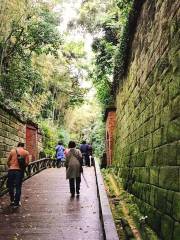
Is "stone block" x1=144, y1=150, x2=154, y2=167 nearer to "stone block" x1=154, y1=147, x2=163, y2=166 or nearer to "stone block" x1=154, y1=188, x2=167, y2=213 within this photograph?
"stone block" x1=154, y1=147, x2=163, y2=166

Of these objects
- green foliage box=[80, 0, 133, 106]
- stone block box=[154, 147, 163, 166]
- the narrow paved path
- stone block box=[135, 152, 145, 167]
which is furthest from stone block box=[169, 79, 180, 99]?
green foliage box=[80, 0, 133, 106]

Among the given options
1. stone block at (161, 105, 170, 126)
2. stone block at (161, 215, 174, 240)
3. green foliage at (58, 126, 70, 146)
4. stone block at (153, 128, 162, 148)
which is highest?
green foliage at (58, 126, 70, 146)

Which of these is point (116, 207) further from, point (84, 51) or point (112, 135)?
point (84, 51)

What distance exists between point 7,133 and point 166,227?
9072 mm

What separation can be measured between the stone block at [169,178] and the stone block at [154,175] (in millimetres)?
248

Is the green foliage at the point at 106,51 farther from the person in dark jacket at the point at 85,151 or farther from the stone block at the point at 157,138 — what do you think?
the stone block at the point at 157,138

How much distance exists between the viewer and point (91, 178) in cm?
1627

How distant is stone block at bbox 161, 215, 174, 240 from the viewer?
5.22 metres

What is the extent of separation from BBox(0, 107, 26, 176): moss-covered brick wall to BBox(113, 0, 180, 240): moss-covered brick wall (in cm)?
505

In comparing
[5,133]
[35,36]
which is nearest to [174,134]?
[5,133]

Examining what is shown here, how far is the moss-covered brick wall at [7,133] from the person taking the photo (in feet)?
41.4

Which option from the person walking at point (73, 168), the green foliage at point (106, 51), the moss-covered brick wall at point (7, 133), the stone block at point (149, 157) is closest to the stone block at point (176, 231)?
the stone block at point (149, 157)

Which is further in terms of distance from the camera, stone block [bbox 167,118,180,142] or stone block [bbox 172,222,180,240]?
stone block [bbox 167,118,180,142]

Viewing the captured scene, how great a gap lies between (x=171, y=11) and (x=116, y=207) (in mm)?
4959
